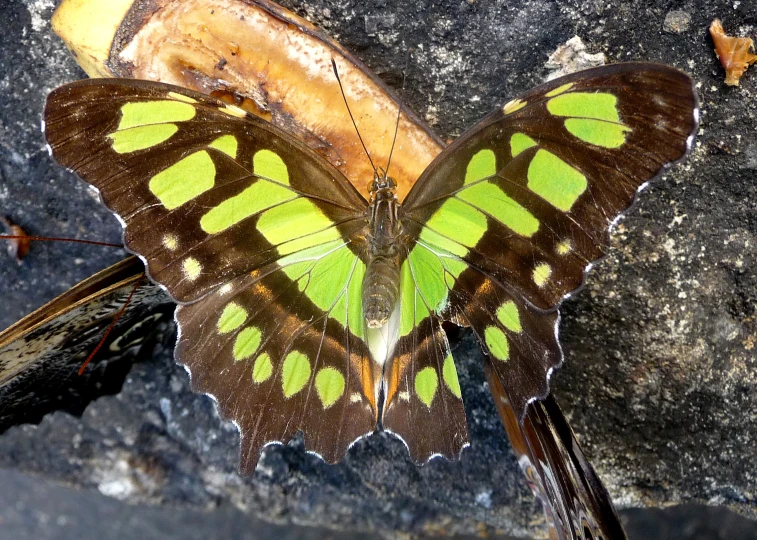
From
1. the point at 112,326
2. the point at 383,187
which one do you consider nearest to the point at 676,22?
the point at 383,187

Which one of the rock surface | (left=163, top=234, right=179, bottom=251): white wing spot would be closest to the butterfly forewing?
(left=163, top=234, right=179, bottom=251): white wing spot

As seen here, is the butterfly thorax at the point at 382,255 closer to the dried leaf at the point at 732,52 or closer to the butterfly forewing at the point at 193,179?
the butterfly forewing at the point at 193,179

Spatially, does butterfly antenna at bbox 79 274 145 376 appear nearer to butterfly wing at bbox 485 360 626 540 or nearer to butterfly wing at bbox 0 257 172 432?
butterfly wing at bbox 0 257 172 432

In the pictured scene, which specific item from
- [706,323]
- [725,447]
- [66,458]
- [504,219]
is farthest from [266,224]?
[66,458]

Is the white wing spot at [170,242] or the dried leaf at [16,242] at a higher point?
the white wing spot at [170,242]

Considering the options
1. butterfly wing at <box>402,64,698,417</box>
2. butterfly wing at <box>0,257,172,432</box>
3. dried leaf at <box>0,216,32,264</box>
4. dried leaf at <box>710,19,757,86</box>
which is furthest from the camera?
dried leaf at <box>0,216,32,264</box>

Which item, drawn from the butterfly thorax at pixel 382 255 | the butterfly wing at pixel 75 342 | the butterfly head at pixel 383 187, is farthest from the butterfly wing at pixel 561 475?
the butterfly wing at pixel 75 342

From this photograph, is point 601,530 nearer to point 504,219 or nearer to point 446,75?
point 504,219
